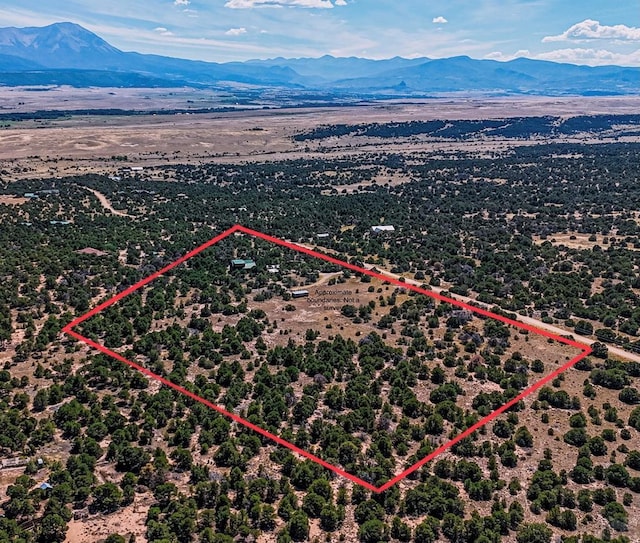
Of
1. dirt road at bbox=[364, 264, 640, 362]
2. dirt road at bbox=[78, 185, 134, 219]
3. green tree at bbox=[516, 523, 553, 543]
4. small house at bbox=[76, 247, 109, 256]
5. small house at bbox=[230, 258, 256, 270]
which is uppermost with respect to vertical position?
dirt road at bbox=[78, 185, 134, 219]

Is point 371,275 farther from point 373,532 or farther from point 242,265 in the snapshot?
point 373,532

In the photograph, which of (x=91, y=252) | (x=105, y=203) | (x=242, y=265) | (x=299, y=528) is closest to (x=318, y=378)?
(x=299, y=528)

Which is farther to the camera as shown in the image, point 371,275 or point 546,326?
point 371,275

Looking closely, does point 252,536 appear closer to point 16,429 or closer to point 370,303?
point 16,429

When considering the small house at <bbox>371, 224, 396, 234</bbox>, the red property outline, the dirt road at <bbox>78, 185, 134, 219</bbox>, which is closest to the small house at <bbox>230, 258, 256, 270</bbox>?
the red property outline

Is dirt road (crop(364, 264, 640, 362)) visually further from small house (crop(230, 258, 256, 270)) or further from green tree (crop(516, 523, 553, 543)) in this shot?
green tree (crop(516, 523, 553, 543))

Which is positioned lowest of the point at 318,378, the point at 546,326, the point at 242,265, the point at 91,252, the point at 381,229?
the point at 318,378

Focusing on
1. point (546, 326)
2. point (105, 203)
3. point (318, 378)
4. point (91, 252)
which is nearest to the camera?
point (318, 378)

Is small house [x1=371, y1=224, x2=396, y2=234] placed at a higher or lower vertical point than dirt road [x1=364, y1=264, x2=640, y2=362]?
higher

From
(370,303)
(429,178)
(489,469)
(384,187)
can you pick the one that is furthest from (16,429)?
(429,178)
